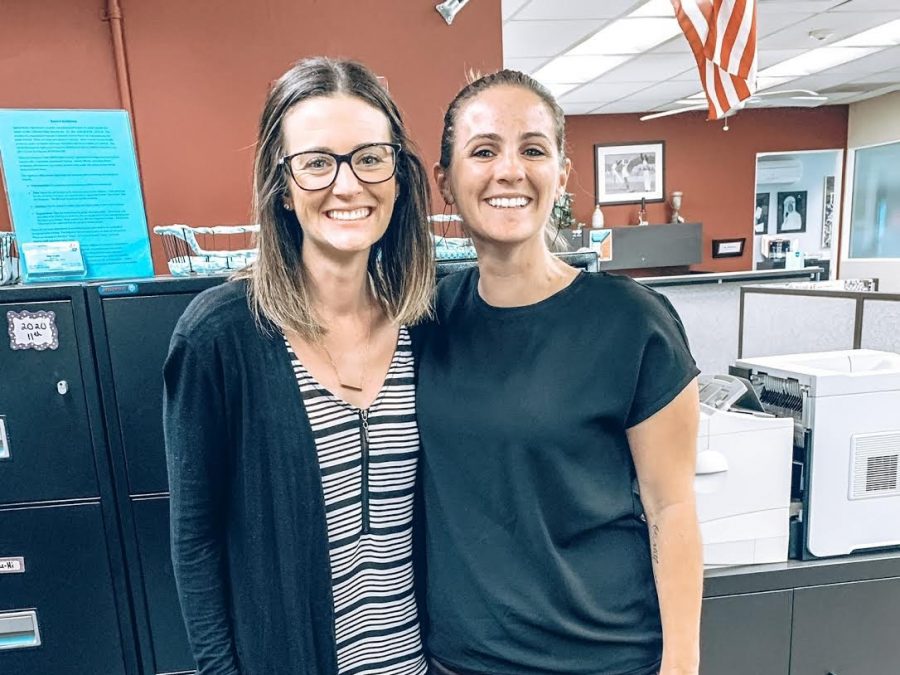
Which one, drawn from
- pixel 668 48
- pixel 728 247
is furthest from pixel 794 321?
pixel 728 247

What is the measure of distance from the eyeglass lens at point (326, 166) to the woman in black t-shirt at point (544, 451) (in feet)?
0.51

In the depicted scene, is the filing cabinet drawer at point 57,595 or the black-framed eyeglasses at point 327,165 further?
the filing cabinet drawer at point 57,595

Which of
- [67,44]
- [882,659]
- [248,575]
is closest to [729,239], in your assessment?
[882,659]

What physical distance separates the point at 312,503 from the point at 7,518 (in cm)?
79

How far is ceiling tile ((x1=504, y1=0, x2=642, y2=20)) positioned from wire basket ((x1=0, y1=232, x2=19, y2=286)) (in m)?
3.35

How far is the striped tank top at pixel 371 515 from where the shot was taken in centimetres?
95

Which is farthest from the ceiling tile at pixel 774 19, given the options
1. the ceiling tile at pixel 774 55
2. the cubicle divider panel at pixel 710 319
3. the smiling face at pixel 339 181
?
the smiling face at pixel 339 181

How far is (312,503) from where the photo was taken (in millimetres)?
922

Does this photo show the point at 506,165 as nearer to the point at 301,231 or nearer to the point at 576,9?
the point at 301,231

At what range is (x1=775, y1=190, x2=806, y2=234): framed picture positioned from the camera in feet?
26.7

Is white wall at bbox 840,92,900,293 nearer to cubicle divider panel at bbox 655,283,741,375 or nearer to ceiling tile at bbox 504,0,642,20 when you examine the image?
cubicle divider panel at bbox 655,283,741,375

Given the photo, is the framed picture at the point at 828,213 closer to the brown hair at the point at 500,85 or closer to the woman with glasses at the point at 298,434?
the brown hair at the point at 500,85

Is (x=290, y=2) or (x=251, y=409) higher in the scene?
(x=290, y=2)

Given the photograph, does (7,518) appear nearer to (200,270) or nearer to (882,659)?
(200,270)
